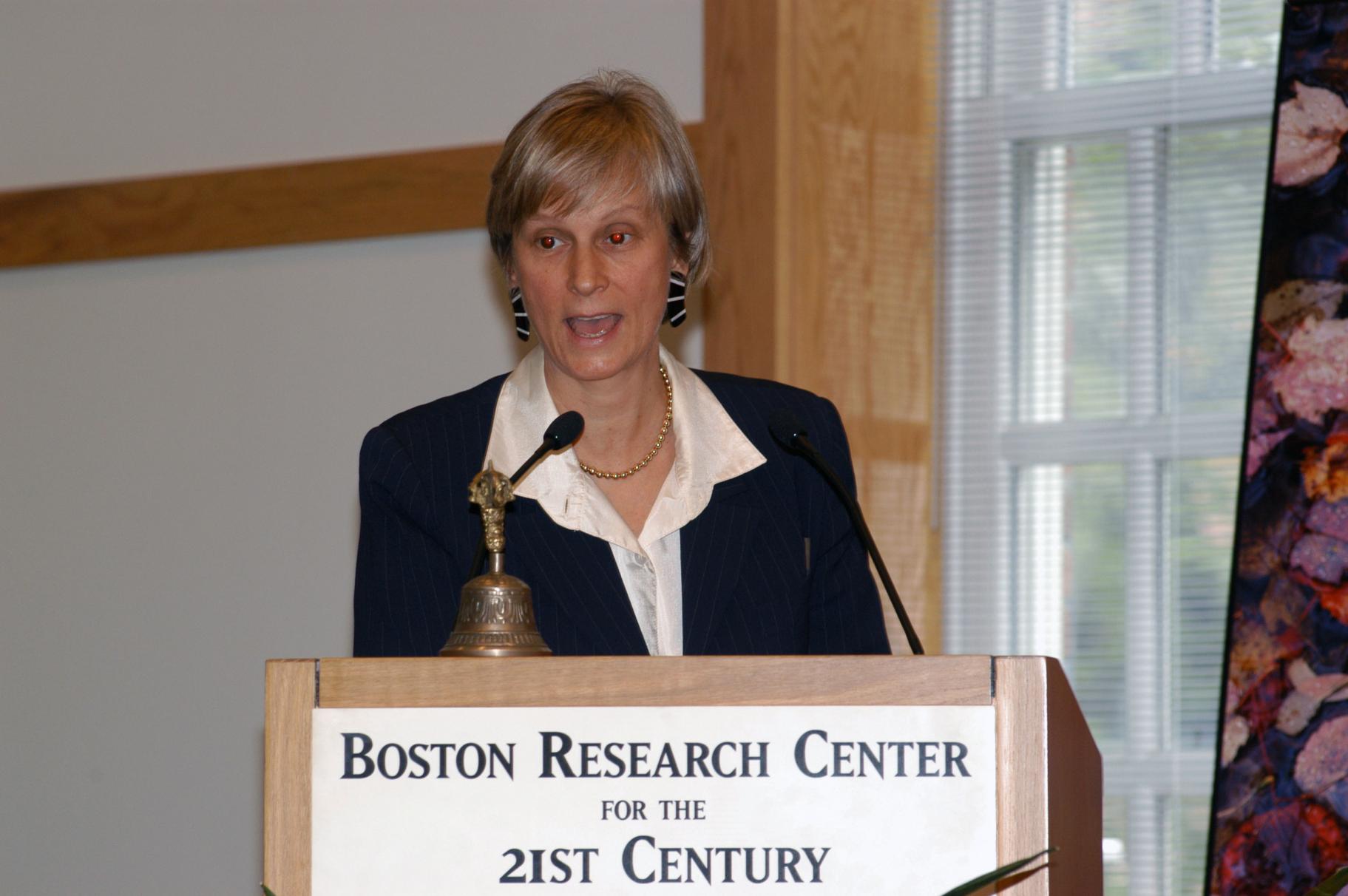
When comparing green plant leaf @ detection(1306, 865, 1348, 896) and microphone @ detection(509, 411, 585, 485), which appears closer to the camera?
green plant leaf @ detection(1306, 865, 1348, 896)

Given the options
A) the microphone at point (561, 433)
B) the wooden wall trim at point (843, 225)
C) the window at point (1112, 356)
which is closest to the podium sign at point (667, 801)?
the microphone at point (561, 433)

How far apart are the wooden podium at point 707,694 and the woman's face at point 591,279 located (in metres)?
0.77

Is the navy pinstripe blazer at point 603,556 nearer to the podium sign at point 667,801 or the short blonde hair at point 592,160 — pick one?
the short blonde hair at point 592,160

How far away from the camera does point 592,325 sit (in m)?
2.01

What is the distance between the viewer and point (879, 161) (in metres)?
3.36

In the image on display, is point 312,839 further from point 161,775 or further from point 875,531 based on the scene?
point 161,775

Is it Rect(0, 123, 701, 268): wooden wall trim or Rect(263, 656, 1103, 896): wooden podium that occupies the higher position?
Rect(0, 123, 701, 268): wooden wall trim

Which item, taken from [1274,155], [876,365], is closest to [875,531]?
[876,365]

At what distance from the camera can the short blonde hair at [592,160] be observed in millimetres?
1958

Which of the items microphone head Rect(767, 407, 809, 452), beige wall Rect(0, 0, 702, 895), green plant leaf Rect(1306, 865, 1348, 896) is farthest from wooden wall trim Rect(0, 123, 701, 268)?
green plant leaf Rect(1306, 865, 1348, 896)

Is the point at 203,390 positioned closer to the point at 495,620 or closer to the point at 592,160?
the point at 592,160

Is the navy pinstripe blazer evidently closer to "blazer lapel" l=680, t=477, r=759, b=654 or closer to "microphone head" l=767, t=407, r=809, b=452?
"blazer lapel" l=680, t=477, r=759, b=654

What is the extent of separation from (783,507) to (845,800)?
874 mm

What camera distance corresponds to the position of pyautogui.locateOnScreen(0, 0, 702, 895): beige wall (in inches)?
139
